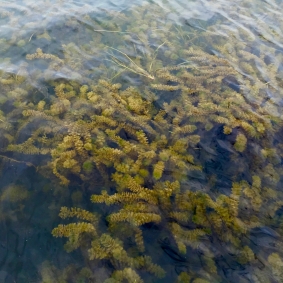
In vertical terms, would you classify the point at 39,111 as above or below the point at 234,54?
below

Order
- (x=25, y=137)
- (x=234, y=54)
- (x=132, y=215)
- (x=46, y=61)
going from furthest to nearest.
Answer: (x=234, y=54) < (x=46, y=61) < (x=25, y=137) < (x=132, y=215)

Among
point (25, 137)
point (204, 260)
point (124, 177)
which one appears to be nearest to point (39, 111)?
point (25, 137)

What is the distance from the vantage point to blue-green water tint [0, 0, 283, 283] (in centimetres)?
331

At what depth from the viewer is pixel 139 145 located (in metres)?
4.36

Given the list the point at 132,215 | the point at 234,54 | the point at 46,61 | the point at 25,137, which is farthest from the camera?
the point at 234,54

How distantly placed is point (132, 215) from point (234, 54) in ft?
15.7

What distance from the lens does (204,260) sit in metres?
3.33

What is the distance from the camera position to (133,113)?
16.1 ft

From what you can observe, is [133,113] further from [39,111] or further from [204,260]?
[204,260]

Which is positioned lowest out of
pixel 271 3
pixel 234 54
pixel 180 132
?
pixel 180 132

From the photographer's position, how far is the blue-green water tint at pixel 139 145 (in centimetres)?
331

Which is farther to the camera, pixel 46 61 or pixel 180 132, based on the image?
pixel 46 61

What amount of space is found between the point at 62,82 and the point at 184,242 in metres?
3.67

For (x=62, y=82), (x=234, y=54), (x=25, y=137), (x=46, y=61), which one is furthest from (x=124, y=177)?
(x=234, y=54)
